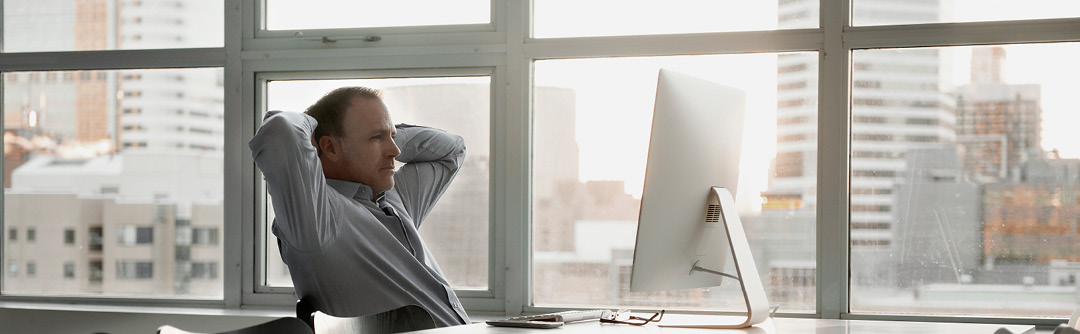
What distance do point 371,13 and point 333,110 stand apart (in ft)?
3.14

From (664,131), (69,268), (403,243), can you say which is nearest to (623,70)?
(403,243)

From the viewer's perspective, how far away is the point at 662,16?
10.9ft

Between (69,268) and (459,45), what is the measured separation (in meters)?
1.71

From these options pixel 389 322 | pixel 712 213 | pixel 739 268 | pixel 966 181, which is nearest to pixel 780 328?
pixel 739 268

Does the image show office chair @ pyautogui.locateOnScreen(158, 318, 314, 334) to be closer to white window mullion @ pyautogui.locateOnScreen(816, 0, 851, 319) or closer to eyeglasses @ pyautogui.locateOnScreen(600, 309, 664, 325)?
eyeglasses @ pyautogui.locateOnScreen(600, 309, 664, 325)

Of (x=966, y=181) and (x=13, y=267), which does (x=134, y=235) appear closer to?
(x=13, y=267)

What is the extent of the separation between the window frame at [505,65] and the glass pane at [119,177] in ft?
0.20

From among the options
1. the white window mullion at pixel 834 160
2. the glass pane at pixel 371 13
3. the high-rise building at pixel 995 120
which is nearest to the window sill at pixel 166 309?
the glass pane at pixel 371 13

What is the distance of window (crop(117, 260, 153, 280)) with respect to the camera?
12.0 feet

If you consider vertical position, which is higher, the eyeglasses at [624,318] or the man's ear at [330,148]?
the man's ear at [330,148]

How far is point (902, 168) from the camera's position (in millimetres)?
3166

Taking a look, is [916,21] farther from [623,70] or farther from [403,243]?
[403,243]

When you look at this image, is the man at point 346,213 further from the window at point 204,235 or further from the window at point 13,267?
the window at point 13,267

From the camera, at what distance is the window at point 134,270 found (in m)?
3.65
